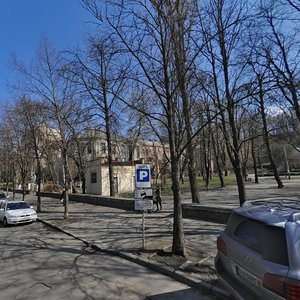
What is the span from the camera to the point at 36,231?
1630 centimetres

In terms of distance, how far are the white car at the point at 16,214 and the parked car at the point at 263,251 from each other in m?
16.2

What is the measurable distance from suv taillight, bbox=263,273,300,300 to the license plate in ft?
0.72

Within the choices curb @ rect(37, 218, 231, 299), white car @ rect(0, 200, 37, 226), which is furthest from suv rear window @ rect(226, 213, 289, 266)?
white car @ rect(0, 200, 37, 226)

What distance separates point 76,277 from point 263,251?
5307 millimetres

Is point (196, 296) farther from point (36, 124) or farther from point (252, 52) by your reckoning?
point (36, 124)

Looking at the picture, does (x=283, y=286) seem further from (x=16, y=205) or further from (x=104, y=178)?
(x=104, y=178)

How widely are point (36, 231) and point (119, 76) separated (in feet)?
31.9

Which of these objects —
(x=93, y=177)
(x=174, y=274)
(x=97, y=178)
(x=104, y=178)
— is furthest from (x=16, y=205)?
(x=93, y=177)

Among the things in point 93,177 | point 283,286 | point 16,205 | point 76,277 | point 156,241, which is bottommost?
point 76,277

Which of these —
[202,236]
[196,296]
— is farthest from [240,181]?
[196,296]

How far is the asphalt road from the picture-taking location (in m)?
6.73

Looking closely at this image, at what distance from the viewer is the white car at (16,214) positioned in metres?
19.0

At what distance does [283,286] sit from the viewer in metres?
3.48

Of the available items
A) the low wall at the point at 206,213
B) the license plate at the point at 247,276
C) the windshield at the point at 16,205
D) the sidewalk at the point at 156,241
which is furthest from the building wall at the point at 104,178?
the license plate at the point at 247,276
